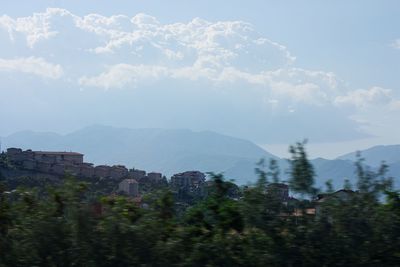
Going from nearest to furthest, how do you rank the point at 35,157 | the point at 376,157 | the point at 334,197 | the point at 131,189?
the point at 334,197 → the point at 376,157 → the point at 131,189 → the point at 35,157

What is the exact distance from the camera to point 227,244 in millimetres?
7395

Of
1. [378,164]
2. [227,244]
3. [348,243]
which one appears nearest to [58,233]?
[227,244]

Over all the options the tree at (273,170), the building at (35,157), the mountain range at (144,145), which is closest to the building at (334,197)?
the tree at (273,170)

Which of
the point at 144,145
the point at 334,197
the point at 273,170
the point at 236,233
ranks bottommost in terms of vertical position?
the point at 236,233

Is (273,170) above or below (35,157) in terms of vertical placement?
below

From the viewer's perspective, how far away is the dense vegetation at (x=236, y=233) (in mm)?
7359

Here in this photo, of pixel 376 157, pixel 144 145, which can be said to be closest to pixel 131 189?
pixel 376 157

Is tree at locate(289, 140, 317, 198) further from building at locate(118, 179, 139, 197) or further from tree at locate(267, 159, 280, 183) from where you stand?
building at locate(118, 179, 139, 197)

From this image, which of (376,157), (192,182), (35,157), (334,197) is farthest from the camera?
(35,157)

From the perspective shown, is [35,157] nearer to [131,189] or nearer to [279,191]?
[131,189]

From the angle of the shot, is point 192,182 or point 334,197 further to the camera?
point 192,182

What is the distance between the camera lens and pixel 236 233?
299 inches

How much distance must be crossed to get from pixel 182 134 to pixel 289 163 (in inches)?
5004

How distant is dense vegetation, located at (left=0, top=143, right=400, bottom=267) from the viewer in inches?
290
